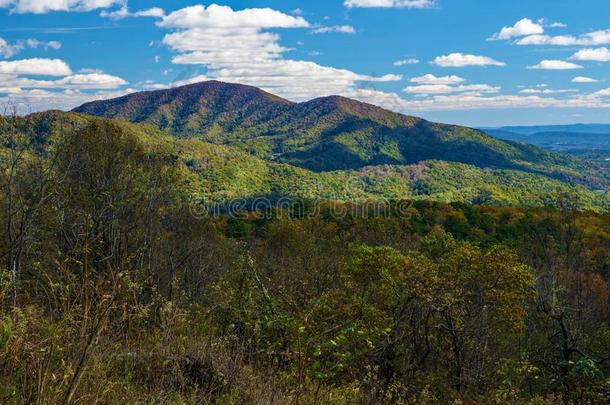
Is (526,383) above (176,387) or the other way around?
the other way around

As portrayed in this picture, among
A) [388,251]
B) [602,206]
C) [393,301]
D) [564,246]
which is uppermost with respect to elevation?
[388,251]

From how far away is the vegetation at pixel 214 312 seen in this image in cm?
424

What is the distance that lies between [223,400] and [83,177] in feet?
57.1

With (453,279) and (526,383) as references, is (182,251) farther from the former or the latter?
(526,383)

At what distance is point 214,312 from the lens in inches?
368

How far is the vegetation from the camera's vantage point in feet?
13.9

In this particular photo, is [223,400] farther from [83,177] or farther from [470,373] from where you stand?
[83,177]

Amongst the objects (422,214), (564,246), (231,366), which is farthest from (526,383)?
(422,214)

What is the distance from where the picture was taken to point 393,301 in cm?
1415

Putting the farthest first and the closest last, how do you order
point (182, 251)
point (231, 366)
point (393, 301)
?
point (182, 251)
point (393, 301)
point (231, 366)

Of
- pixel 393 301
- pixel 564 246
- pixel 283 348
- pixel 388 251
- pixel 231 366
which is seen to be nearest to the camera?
pixel 231 366

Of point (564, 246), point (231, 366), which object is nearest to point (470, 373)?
point (231, 366)

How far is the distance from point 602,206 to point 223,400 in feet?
603

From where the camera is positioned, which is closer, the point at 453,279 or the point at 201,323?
the point at 201,323
